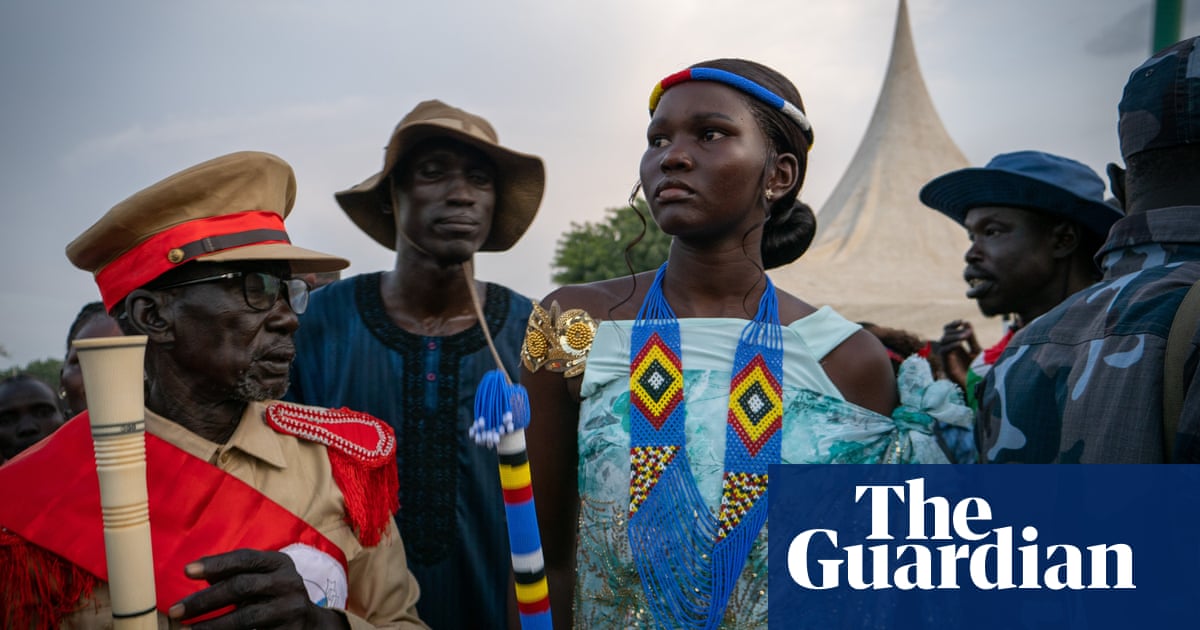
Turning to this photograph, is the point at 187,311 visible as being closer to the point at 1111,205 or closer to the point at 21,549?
the point at 21,549

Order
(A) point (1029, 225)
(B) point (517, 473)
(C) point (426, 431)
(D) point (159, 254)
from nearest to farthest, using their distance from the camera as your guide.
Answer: (B) point (517, 473), (D) point (159, 254), (C) point (426, 431), (A) point (1029, 225)

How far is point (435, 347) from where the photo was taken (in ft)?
11.4

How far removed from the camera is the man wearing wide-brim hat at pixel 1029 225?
11.7 ft

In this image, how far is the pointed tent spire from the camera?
31297 millimetres

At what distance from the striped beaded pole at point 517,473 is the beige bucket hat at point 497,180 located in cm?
206

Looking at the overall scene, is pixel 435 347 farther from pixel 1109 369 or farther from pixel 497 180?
pixel 1109 369

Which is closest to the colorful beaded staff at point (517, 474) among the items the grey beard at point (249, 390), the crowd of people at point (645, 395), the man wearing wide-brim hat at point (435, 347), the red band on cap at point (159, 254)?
the crowd of people at point (645, 395)

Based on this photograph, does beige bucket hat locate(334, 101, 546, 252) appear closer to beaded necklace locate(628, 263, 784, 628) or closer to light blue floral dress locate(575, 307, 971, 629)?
light blue floral dress locate(575, 307, 971, 629)

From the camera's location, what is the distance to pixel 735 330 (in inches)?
93.7

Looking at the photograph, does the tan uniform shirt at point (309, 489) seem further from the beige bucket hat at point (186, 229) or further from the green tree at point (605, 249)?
the green tree at point (605, 249)

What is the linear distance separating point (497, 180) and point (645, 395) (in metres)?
1.84

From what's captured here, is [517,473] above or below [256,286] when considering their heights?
below

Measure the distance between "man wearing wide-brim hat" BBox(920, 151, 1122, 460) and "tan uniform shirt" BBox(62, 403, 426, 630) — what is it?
240 cm

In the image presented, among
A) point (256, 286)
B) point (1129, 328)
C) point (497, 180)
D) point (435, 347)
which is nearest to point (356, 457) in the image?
point (256, 286)
